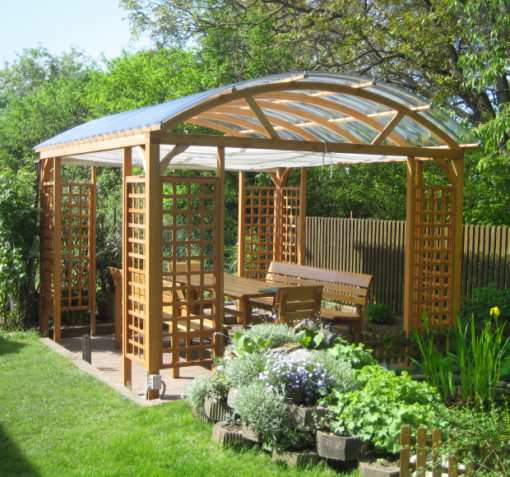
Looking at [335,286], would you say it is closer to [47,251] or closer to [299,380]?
[47,251]

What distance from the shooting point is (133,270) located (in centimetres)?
655

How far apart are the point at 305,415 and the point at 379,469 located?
66cm

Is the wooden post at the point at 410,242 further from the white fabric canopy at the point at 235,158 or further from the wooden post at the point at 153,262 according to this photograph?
the wooden post at the point at 153,262

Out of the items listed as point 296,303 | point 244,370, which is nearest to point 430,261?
point 296,303

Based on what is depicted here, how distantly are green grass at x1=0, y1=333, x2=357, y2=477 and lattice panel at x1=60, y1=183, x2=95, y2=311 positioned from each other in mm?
3002

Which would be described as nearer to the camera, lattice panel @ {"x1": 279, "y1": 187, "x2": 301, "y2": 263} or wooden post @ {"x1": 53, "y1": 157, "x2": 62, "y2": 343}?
wooden post @ {"x1": 53, "y1": 157, "x2": 62, "y2": 343}

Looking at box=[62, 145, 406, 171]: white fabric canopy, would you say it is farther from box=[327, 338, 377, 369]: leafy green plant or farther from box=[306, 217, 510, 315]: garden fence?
box=[327, 338, 377, 369]: leafy green plant

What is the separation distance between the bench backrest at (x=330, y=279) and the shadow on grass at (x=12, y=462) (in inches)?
197

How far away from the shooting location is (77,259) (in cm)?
993

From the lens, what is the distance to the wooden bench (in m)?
8.50

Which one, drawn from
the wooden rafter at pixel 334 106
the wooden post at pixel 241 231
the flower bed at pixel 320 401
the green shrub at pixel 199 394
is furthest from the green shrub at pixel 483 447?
the wooden post at pixel 241 231

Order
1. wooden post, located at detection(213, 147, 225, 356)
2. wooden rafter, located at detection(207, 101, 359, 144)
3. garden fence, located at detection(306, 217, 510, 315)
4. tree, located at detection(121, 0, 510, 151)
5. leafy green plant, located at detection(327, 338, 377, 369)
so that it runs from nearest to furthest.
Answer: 1. leafy green plant, located at detection(327, 338, 377, 369)
2. wooden post, located at detection(213, 147, 225, 356)
3. wooden rafter, located at detection(207, 101, 359, 144)
4. garden fence, located at detection(306, 217, 510, 315)
5. tree, located at detection(121, 0, 510, 151)

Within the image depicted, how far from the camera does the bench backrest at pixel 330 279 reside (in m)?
8.75

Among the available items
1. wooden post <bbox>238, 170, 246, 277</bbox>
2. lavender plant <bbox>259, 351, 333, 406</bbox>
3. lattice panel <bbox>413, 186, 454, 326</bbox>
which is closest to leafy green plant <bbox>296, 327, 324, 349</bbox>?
lavender plant <bbox>259, 351, 333, 406</bbox>
